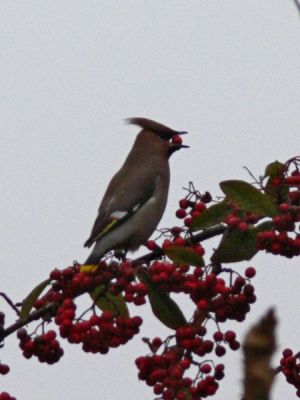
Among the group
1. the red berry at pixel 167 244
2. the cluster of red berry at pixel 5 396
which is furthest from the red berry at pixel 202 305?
the cluster of red berry at pixel 5 396

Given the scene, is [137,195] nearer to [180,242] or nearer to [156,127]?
[156,127]

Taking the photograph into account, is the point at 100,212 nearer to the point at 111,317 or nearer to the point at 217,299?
the point at 111,317

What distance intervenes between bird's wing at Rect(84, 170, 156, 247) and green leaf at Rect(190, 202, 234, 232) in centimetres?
100

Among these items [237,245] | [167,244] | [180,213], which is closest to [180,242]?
[167,244]

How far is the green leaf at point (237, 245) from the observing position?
1.96 metres

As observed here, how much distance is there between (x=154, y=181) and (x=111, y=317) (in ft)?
4.99

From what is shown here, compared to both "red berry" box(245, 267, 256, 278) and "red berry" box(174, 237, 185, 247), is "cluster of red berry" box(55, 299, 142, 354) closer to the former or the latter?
"red berry" box(174, 237, 185, 247)

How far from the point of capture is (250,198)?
190cm

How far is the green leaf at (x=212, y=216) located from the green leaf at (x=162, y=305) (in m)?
0.24

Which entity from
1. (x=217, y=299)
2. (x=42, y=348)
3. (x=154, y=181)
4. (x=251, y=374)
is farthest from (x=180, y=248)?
(x=154, y=181)

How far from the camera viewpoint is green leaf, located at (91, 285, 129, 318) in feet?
6.87

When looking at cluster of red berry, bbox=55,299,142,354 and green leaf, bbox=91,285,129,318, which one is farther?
green leaf, bbox=91,285,129,318

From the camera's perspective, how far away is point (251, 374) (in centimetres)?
52

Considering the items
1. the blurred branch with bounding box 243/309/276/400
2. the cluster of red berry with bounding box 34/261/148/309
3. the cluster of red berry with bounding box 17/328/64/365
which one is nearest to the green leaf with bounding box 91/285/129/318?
the cluster of red berry with bounding box 34/261/148/309
